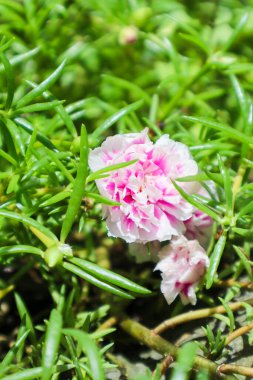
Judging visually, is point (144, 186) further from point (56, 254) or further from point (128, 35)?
point (128, 35)

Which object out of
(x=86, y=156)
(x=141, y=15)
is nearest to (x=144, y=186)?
(x=86, y=156)

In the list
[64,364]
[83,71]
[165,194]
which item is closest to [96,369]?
[64,364]

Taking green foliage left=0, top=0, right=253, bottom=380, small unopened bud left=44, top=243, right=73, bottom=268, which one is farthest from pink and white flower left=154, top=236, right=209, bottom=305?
small unopened bud left=44, top=243, right=73, bottom=268

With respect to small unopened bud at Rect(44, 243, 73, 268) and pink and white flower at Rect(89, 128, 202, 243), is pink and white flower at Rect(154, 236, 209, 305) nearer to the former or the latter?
pink and white flower at Rect(89, 128, 202, 243)

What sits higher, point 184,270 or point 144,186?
point 144,186

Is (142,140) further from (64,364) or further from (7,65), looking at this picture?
(64,364)

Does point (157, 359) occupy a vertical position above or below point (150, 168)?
below

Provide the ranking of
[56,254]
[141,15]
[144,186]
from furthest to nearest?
[141,15], [144,186], [56,254]
